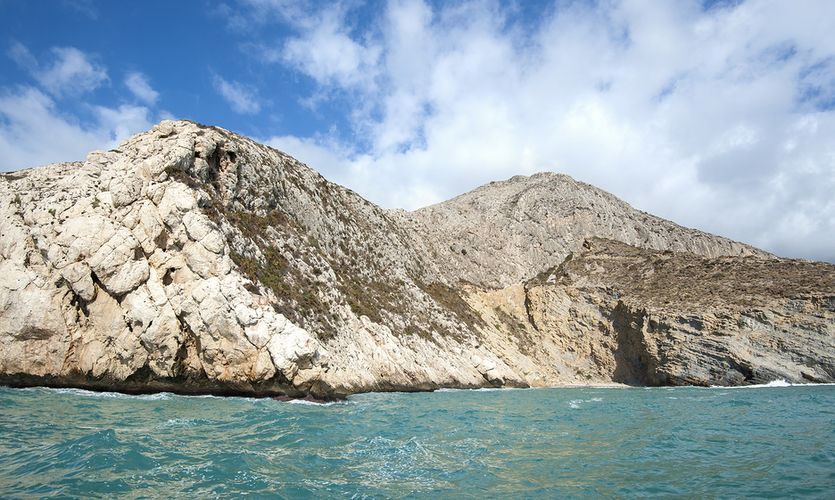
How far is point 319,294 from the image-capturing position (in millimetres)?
38688

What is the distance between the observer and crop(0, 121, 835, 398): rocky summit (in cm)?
2805

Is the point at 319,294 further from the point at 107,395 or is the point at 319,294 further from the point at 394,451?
the point at 394,451

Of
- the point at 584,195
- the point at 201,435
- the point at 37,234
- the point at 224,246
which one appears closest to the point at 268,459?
the point at 201,435

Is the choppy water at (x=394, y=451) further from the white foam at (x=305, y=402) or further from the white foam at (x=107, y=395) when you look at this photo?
the white foam at (x=305, y=402)

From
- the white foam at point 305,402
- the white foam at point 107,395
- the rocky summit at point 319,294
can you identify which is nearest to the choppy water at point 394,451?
the white foam at point 107,395

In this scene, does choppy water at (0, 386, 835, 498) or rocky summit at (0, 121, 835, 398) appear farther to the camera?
rocky summit at (0, 121, 835, 398)

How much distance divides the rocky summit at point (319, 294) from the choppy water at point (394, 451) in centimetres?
501

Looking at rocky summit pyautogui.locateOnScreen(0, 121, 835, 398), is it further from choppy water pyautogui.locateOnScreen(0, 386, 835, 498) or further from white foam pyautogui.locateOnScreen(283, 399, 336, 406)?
choppy water pyautogui.locateOnScreen(0, 386, 835, 498)

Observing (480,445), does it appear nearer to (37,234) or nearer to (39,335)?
(39,335)

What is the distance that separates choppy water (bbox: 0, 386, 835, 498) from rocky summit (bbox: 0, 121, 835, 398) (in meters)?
5.01

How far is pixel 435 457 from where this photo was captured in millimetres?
13664

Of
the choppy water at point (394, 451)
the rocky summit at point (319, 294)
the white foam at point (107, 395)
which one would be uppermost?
the rocky summit at point (319, 294)

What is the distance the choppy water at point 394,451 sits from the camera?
33.3 feet

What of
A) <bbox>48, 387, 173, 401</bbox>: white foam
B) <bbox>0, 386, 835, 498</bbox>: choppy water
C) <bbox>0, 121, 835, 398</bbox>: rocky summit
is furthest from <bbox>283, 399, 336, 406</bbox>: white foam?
<bbox>48, 387, 173, 401</bbox>: white foam
